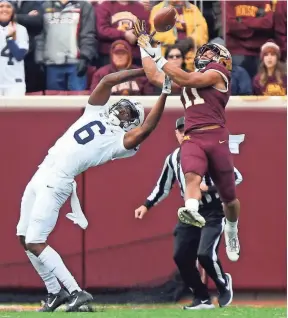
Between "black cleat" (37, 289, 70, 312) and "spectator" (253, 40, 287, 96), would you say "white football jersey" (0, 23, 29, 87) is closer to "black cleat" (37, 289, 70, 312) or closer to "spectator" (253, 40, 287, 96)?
"spectator" (253, 40, 287, 96)

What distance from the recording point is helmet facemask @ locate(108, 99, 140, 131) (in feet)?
40.1

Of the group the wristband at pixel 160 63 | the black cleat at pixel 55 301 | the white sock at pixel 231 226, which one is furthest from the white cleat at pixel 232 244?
the wristband at pixel 160 63

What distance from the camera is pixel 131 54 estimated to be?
13844 mm

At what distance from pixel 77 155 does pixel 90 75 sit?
2.00 m

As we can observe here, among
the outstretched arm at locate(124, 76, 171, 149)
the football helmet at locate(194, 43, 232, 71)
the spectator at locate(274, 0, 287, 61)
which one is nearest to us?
the football helmet at locate(194, 43, 232, 71)

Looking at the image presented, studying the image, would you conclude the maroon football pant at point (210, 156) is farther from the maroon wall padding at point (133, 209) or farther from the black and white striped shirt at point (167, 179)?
the maroon wall padding at point (133, 209)

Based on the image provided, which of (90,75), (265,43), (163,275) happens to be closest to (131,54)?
(90,75)

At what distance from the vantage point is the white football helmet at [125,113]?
481 inches

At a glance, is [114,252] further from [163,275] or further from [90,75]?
[90,75]

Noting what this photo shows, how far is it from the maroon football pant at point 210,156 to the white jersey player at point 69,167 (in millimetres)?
1052

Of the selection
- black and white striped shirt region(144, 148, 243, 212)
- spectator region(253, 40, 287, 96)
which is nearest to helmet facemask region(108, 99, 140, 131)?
black and white striped shirt region(144, 148, 243, 212)

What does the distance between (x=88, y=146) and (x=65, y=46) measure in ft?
6.74

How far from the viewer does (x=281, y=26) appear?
14.3 m

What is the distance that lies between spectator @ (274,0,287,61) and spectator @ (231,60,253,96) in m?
0.56
